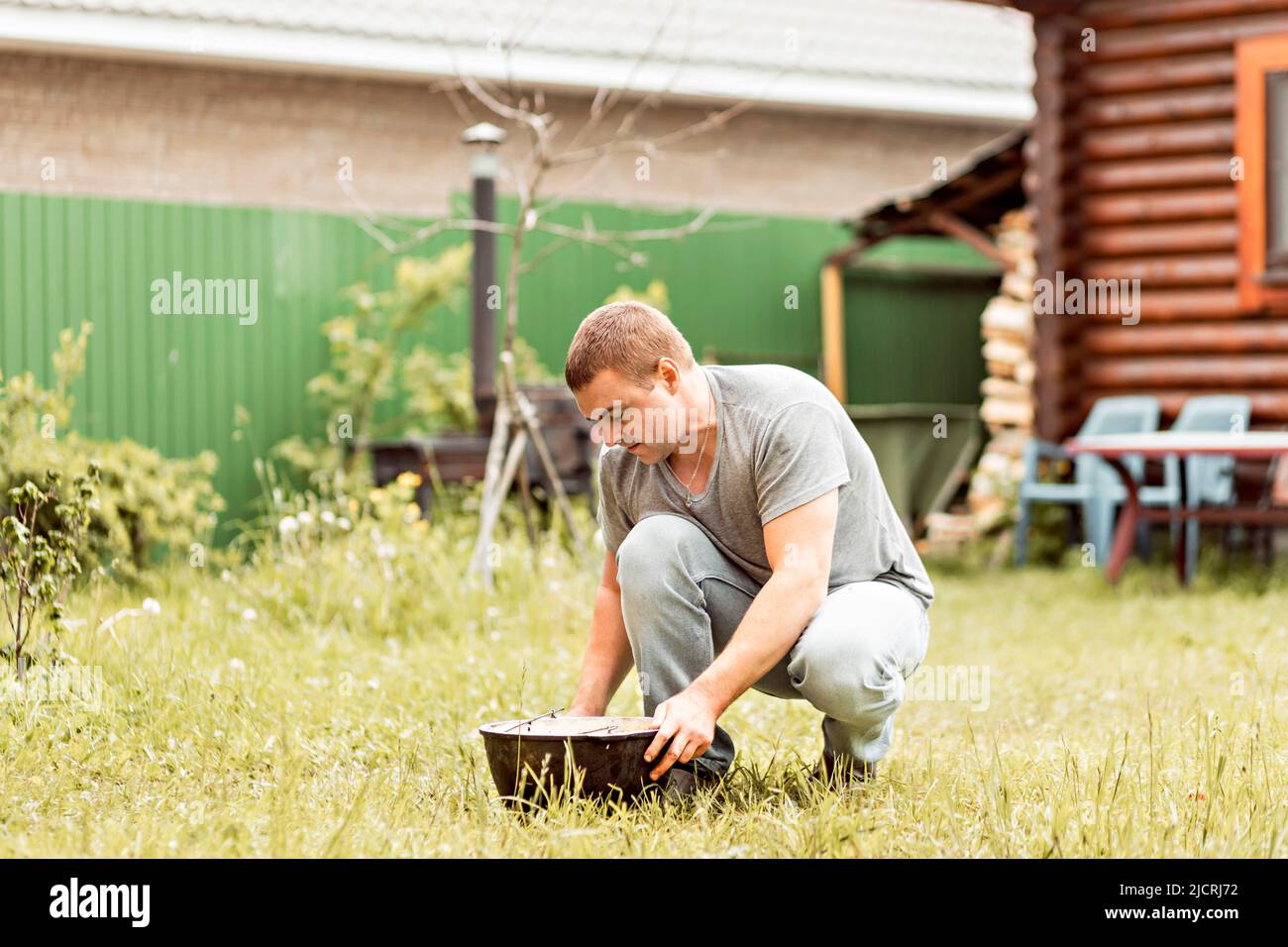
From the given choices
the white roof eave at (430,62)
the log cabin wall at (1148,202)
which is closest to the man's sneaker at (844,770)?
the white roof eave at (430,62)

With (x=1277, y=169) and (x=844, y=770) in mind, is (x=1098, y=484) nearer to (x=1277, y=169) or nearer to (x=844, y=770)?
(x=1277, y=169)

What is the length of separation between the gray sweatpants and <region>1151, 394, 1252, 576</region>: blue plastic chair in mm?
5311

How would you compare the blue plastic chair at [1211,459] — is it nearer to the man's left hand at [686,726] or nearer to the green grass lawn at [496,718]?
the green grass lawn at [496,718]

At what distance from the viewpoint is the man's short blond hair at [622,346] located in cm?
290

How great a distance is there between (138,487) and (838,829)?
15.9ft

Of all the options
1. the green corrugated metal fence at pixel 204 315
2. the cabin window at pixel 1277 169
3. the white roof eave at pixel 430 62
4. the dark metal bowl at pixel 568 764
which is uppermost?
the white roof eave at pixel 430 62

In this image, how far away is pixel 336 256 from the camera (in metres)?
8.84

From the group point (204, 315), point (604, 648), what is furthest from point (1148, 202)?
point (604, 648)

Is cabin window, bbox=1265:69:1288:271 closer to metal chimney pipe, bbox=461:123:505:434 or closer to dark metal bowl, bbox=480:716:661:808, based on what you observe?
metal chimney pipe, bbox=461:123:505:434

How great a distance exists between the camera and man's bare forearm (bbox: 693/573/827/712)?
2.83m

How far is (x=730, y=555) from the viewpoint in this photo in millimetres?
3225

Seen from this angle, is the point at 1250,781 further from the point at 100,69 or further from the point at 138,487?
the point at 100,69

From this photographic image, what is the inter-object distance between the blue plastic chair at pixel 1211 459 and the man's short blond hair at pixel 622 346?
5.68 m

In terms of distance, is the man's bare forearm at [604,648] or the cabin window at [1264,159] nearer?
the man's bare forearm at [604,648]
